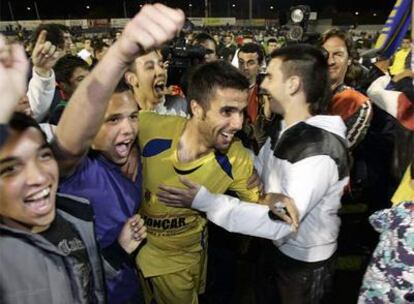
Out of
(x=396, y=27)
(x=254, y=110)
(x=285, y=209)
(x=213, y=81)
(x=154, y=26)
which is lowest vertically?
(x=254, y=110)

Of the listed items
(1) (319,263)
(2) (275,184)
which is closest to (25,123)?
(2) (275,184)

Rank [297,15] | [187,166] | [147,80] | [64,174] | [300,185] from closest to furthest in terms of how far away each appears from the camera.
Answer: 1. [64,174]
2. [300,185]
3. [187,166]
4. [147,80]
5. [297,15]

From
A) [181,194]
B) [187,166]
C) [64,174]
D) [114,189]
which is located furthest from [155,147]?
[64,174]

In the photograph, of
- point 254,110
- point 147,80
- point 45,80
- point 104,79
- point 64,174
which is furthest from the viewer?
point 254,110

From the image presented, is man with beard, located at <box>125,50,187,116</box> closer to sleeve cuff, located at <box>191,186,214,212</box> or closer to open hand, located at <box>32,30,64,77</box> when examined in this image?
open hand, located at <box>32,30,64,77</box>

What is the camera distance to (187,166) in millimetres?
2119

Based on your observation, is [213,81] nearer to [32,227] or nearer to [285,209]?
[285,209]

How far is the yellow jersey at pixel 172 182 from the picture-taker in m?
2.12

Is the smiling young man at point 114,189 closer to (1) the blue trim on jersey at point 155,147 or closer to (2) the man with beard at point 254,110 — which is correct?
(1) the blue trim on jersey at point 155,147

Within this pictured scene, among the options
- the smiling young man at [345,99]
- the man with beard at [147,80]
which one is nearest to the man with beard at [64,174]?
the man with beard at [147,80]

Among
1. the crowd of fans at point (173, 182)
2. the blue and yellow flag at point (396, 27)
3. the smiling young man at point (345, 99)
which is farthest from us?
the smiling young man at point (345, 99)

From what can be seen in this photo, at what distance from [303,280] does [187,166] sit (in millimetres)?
809

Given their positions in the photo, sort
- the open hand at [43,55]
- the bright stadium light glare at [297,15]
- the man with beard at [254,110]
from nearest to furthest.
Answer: the open hand at [43,55], the man with beard at [254,110], the bright stadium light glare at [297,15]

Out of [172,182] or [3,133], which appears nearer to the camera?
[3,133]
